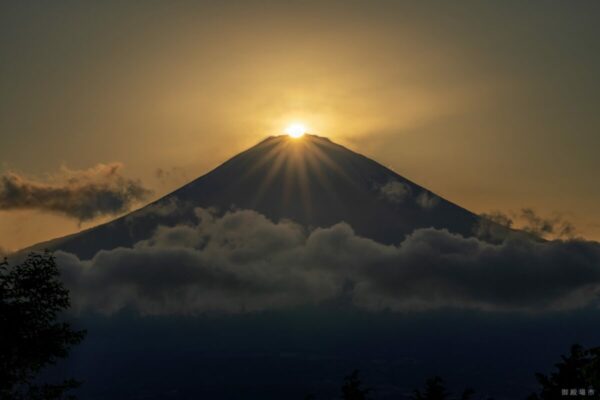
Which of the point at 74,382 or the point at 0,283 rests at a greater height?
the point at 0,283

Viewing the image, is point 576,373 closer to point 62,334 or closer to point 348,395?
point 348,395

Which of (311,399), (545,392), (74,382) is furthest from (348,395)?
(74,382)

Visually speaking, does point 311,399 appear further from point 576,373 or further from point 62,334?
point 62,334

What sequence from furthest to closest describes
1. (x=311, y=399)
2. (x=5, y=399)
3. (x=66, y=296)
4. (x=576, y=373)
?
(x=311, y=399) → (x=576, y=373) → (x=66, y=296) → (x=5, y=399)

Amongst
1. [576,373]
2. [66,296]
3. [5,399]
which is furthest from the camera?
[576,373]

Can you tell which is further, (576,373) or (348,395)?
(348,395)

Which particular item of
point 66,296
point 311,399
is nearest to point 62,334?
point 66,296
